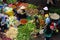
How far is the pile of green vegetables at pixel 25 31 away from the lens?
8.09 feet

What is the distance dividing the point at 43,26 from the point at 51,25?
11 centimetres

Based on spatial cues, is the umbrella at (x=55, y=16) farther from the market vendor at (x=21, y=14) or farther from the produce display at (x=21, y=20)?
the market vendor at (x=21, y=14)

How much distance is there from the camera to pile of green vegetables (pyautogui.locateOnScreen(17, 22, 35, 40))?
2.47 m

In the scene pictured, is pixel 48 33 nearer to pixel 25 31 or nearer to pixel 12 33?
pixel 25 31

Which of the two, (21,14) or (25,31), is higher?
(21,14)

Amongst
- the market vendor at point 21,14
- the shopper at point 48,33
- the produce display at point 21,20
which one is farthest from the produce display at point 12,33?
the shopper at point 48,33

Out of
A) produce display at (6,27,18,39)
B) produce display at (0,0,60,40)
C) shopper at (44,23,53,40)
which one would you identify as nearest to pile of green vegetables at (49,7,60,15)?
produce display at (0,0,60,40)

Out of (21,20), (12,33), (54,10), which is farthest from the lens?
(54,10)

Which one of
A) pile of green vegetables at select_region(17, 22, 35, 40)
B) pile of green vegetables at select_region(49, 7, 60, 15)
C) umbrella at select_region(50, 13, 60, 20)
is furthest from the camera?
pile of green vegetables at select_region(49, 7, 60, 15)

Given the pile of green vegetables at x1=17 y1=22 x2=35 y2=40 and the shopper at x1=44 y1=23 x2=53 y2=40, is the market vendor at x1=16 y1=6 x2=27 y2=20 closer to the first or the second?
the pile of green vegetables at x1=17 y1=22 x2=35 y2=40

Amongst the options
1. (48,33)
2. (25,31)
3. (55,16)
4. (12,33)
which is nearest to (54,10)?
(55,16)

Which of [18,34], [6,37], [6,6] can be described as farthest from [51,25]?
[6,6]

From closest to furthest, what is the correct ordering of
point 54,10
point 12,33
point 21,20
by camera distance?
point 12,33
point 21,20
point 54,10

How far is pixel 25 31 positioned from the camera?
8.26ft
